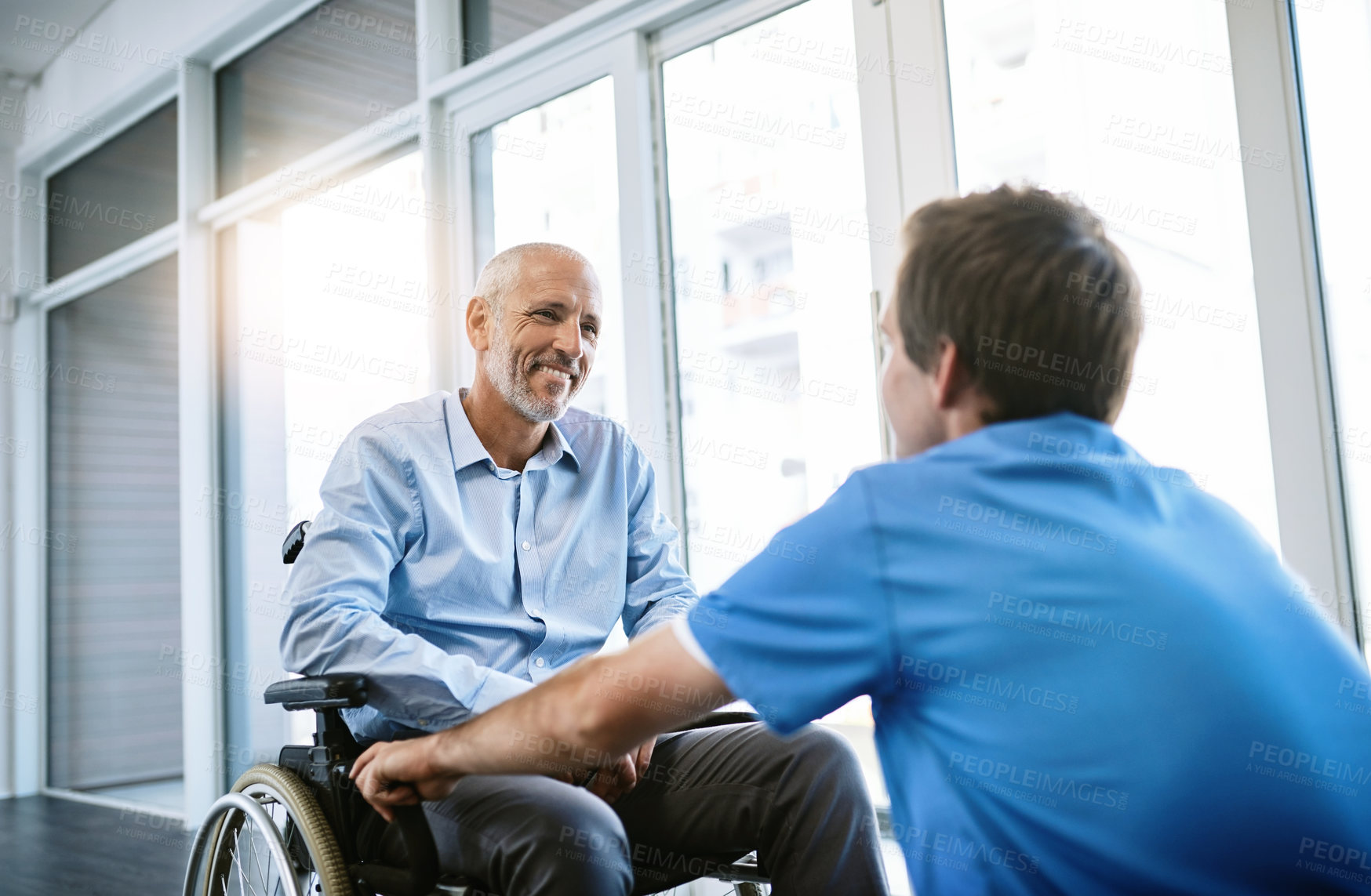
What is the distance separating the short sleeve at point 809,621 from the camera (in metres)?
0.75

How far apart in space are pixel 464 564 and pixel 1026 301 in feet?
3.45

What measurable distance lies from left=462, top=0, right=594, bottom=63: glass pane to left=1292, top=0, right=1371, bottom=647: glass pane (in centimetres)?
178

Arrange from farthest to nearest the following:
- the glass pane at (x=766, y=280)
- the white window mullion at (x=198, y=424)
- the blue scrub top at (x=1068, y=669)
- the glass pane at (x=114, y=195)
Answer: the glass pane at (x=114, y=195), the white window mullion at (x=198, y=424), the glass pane at (x=766, y=280), the blue scrub top at (x=1068, y=669)

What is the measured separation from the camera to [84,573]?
461 centimetres

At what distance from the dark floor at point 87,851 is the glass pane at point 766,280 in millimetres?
1878

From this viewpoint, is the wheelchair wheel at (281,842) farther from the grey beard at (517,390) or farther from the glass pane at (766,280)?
the glass pane at (766,280)

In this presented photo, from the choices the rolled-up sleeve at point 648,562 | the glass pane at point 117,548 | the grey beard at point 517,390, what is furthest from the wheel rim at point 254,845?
the glass pane at point 117,548

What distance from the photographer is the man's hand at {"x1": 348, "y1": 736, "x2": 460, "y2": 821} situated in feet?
3.68

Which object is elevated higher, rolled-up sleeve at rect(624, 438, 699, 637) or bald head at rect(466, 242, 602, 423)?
bald head at rect(466, 242, 602, 423)

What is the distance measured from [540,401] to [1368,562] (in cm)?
137

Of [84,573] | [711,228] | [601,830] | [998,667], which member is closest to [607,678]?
[998,667]

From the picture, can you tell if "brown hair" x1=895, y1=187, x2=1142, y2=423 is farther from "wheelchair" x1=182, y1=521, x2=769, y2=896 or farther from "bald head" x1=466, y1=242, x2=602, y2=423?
"bald head" x1=466, y1=242, x2=602, y2=423

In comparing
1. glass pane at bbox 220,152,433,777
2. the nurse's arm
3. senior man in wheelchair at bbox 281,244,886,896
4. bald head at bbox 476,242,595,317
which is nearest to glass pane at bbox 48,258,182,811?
glass pane at bbox 220,152,433,777

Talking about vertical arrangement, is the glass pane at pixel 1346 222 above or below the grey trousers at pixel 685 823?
above
